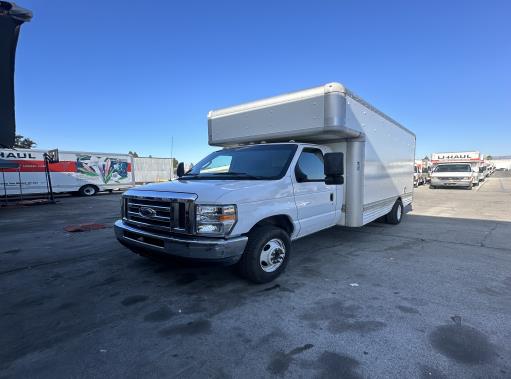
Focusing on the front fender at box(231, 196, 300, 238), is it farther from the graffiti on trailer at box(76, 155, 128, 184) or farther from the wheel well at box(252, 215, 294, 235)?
the graffiti on trailer at box(76, 155, 128, 184)

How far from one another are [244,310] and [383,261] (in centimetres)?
302

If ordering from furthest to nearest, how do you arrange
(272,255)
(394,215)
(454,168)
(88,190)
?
(454,168)
(88,190)
(394,215)
(272,255)

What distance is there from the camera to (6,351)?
8.76ft

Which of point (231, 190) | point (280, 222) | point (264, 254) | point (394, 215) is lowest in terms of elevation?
point (394, 215)

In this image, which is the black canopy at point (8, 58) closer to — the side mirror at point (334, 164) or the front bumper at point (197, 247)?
the front bumper at point (197, 247)

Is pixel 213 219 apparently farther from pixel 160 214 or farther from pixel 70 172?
pixel 70 172

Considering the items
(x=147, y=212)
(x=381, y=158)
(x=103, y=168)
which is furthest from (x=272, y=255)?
(x=103, y=168)

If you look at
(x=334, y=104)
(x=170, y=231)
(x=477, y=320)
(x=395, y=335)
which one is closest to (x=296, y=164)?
(x=334, y=104)

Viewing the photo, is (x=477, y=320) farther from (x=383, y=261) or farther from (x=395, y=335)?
(x=383, y=261)

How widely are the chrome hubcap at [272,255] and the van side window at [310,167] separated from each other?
1.06 meters

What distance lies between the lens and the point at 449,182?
73.6 ft

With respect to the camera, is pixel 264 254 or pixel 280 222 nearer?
pixel 264 254

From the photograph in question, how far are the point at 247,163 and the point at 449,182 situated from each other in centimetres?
2319

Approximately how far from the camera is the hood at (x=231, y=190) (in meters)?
3.49
